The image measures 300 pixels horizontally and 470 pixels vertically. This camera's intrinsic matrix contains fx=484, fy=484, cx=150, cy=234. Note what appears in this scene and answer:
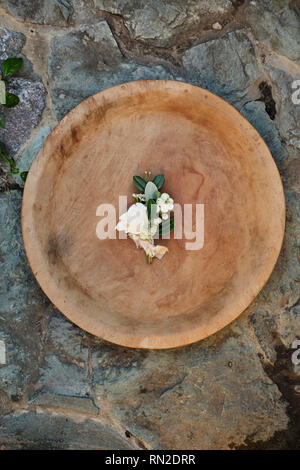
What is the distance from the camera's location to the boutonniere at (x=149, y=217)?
Answer: 66.4 inches

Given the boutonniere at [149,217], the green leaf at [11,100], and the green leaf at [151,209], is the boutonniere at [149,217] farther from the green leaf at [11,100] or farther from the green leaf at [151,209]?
the green leaf at [11,100]

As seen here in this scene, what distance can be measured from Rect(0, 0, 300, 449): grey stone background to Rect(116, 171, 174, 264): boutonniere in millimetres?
409

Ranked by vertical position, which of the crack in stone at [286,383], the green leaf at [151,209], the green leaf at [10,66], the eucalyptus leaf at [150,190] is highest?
the green leaf at [10,66]

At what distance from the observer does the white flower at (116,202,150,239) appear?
168cm

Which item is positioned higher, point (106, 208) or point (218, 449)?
point (106, 208)

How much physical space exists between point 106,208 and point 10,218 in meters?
0.38

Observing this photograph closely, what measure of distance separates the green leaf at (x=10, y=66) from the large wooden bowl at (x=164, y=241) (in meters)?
0.33

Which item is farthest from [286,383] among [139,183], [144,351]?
[139,183]

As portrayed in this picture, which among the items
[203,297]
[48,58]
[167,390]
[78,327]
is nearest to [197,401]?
[167,390]

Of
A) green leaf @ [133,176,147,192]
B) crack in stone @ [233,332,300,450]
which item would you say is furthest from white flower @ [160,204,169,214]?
crack in stone @ [233,332,300,450]

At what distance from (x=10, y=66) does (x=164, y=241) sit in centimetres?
85

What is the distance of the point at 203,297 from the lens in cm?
180

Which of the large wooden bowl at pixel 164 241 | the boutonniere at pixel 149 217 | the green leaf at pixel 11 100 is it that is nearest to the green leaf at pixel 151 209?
the boutonniere at pixel 149 217
